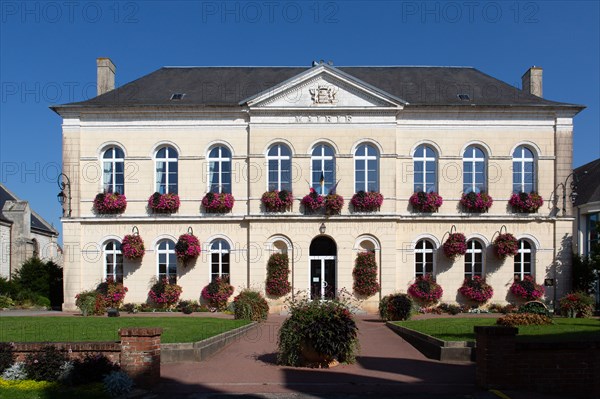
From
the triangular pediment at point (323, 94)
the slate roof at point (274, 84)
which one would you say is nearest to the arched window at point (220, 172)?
the slate roof at point (274, 84)

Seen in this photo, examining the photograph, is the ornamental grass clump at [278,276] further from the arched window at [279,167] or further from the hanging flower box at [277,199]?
the arched window at [279,167]

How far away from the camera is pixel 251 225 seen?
24656 millimetres

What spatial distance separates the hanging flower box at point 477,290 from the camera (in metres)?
24.2

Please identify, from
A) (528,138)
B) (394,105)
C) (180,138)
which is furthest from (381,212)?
(180,138)

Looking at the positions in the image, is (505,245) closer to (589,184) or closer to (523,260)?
(523,260)

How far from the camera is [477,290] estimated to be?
24.3m

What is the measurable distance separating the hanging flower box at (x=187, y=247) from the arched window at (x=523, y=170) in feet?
42.4

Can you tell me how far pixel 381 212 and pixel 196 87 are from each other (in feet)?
31.4

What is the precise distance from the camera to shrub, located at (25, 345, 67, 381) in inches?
416

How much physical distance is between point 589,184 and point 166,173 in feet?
71.7

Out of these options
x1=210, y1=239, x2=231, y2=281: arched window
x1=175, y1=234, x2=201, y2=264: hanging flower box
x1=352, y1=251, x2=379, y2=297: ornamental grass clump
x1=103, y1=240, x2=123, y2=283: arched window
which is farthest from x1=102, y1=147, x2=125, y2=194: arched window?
x1=352, y1=251, x2=379, y2=297: ornamental grass clump

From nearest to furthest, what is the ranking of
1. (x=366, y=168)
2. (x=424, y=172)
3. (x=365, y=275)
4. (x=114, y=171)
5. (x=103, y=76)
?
1. (x=365, y=275)
2. (x=366, y=168)
3. (x=424, y=172)
4. (x=114, y=171)
5. (x=103, y=76)

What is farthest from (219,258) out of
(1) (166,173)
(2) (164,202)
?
(1) (166,173)

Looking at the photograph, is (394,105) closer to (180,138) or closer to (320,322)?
(180,138)
